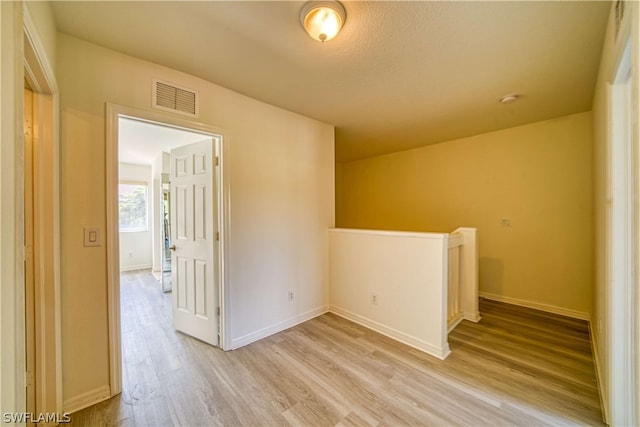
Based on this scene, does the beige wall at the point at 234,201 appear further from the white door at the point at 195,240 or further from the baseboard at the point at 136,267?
the baseboard at the point at 136,267

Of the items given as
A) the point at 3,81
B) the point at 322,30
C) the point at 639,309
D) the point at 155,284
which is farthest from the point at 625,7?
the point at 155,284

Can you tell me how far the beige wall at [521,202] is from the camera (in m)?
3.00

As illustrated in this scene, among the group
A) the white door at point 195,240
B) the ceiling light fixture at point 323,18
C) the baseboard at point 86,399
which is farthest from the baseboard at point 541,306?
the baseboard at point 86,399

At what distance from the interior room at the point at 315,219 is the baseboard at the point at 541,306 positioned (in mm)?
22

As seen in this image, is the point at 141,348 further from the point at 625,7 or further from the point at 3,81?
the point at 625,7

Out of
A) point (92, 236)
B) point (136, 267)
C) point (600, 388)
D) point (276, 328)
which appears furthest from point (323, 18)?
point (136, 267)

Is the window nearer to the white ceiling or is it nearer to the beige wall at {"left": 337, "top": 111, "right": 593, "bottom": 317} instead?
the white ceiling

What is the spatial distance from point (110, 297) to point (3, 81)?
151 centimetres

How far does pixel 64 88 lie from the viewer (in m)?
1.60

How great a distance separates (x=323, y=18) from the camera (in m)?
1.38

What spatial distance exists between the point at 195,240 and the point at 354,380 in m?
1.98

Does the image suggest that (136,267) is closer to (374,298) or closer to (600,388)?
(374,298)

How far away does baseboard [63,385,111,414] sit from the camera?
63.2 inches

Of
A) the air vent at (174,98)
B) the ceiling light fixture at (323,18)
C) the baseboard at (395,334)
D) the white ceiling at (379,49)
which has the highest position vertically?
the white ceiling at (379,49)
